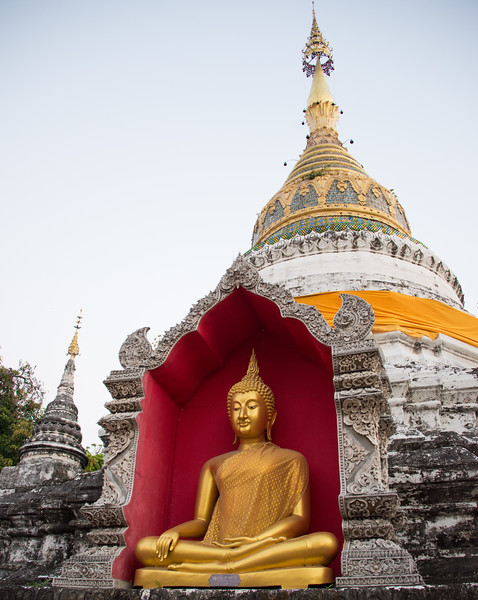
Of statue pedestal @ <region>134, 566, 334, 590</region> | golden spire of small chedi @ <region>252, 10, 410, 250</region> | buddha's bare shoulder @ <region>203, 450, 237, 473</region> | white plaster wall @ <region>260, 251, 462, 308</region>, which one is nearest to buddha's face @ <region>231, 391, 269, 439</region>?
buddha's bare shoulder @ <region>203, 450, 237, 473</region>

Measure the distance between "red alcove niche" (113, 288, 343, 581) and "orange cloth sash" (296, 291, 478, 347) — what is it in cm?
230

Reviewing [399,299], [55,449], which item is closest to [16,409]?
[55,449]

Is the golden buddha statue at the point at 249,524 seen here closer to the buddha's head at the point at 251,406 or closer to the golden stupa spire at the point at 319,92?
the buddha's head at the point at 251,406

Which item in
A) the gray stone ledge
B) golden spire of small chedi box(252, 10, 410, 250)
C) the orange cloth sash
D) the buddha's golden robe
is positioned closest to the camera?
the gray stone ledge

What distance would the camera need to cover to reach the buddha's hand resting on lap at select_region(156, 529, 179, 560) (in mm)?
4141

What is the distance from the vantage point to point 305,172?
1507 centimetres

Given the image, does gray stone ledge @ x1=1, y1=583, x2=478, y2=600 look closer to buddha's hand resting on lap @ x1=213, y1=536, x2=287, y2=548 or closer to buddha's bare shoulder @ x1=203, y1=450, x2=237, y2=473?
buddha's hand resting on lap @ x1=213, y1=536, x2=287, y2=548

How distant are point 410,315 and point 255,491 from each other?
471 centimetres

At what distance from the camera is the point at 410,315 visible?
842 cm

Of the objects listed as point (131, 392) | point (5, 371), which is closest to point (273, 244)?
point (131, 392)

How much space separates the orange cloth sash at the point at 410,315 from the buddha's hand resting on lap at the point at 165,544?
13.8ft

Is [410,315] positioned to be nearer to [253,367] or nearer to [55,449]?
[253,367]

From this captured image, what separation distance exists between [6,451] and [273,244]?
41.4 feet

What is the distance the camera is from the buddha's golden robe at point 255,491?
4.54m
